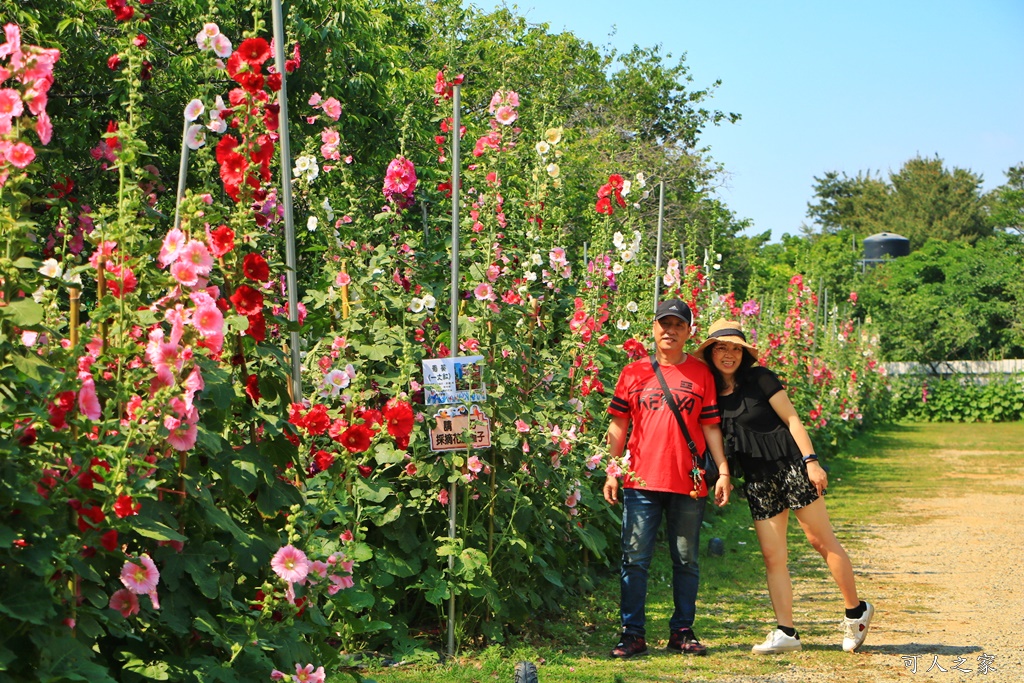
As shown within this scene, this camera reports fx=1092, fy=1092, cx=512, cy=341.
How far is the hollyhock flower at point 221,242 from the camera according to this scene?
10.4ft

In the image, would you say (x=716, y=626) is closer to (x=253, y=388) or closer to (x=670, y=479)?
(x=670, y=479)

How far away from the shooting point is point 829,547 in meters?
5.57

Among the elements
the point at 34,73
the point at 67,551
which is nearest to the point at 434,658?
the point at 67,551

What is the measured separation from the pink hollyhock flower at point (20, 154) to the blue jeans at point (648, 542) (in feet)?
11.2

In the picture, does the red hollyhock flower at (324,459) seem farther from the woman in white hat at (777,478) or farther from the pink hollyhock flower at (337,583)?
the woman in white hat at (777,478)

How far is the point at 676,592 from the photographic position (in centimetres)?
556

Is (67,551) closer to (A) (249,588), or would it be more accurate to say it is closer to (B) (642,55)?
(A) (249,588)

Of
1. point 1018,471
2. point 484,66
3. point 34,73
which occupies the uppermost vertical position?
point 484,66

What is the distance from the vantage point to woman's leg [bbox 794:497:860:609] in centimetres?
554

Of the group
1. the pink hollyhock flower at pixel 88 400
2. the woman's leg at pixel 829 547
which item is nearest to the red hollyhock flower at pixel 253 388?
the pink hollyhock flower at pixel 88 400

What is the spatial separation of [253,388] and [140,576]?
0.72 m

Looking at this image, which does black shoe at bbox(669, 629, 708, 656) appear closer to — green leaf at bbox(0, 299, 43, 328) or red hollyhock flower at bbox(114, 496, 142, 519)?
red hollyhock flower at bbox(114, 496, 142, 519)

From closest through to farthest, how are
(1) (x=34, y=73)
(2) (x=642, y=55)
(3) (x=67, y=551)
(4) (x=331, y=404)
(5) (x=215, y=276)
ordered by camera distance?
(3) (x=67, y=551), (1) (x=34, y=73), (5) (x=215, y=276), (4) (x=331, y=404), (2) (x=642, y=55)

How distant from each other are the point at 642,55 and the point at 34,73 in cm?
3102
